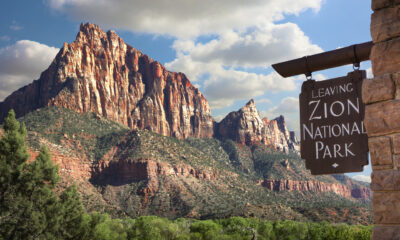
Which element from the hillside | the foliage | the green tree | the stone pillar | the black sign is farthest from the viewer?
the hillside

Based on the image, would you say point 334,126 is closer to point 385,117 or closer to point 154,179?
point 385,117

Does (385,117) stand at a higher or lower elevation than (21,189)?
higher

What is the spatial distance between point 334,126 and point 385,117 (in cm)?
108

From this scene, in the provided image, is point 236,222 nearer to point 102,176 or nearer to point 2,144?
point 2,144

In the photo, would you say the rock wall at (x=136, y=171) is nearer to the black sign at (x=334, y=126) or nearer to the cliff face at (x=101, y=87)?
the cliff face at (x=101, y=87)

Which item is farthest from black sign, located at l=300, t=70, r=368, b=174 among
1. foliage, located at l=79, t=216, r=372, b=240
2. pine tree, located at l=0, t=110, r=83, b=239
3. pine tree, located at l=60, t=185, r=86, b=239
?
foliage, located at l=79, t=216, r=372, b=240

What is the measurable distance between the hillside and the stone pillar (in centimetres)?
8122

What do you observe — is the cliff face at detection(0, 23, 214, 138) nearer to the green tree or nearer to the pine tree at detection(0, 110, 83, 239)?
the pine tree at detection(0, 110, 83, 239)

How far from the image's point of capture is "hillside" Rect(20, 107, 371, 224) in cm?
9006

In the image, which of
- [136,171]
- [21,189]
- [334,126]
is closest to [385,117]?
[334,126]

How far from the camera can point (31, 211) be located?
29.6 meters

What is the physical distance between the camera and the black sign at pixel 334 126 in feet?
14.5

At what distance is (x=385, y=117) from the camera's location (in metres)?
3.53

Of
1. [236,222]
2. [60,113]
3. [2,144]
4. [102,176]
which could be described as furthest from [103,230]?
[60,113]
